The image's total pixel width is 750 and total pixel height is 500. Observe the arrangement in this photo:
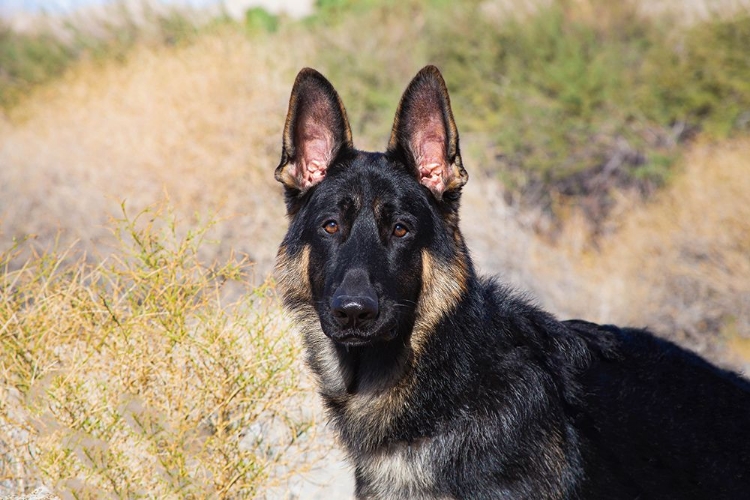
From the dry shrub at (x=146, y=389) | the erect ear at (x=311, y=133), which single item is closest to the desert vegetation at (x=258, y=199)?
the dry shrub at (x=146, y=389)

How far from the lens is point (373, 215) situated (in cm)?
416

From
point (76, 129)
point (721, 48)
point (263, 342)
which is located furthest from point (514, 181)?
point (263, 342)

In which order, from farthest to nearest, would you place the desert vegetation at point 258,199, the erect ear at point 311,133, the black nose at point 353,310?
the desert vegetation at point 258,199 → the erect ear at point 311,133 → the black nose at point 353,310

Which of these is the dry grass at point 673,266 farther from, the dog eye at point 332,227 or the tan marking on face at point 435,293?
the dog eye at point 332,227

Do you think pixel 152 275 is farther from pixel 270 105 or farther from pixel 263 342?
pixel 270 105

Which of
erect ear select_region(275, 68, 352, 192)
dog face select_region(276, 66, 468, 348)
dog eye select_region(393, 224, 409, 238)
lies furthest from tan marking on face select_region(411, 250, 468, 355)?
erect ear select_region(275, 68, 352, 192)

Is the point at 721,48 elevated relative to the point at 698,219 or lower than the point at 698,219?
elevated

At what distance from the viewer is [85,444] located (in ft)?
15.9

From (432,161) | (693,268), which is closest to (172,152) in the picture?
(693,268)

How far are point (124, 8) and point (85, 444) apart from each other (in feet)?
84.5

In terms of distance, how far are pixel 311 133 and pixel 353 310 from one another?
1.10 metres

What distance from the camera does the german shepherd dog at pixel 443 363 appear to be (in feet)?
12.7

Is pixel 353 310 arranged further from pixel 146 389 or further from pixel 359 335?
pixel 146 389

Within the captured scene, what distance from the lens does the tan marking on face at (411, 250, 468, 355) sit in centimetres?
411
